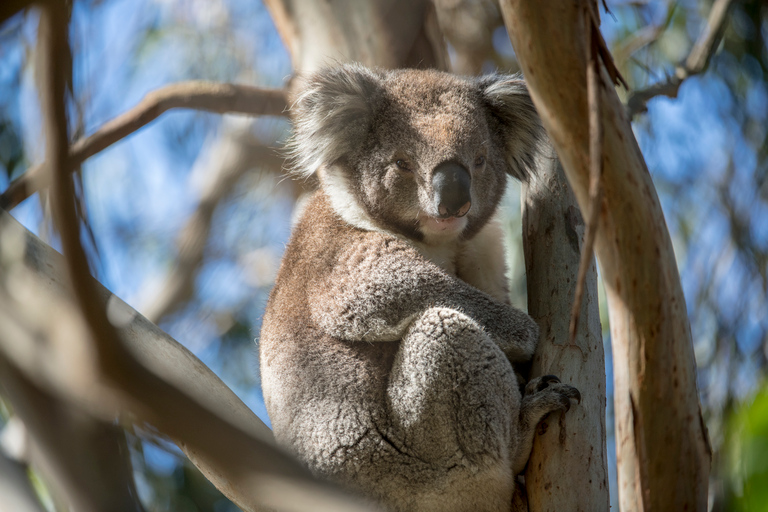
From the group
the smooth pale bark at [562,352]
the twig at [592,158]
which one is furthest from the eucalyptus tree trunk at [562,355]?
the twig at [592,158]

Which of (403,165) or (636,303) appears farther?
(403,165)

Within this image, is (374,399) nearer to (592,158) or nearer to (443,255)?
(443,255)

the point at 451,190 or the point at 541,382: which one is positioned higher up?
the point at 451,190

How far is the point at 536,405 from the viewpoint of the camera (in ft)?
8.10

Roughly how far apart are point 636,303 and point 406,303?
116cm

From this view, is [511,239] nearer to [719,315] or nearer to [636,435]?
[719,315]

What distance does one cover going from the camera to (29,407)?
1319 millimetres

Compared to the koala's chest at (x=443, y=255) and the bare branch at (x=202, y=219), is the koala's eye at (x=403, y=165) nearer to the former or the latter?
the koala's chest at (x=443, y=255)

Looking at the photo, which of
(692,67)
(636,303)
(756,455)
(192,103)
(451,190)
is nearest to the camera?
(756,455)

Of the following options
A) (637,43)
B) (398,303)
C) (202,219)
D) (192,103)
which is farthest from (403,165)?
(202,219)

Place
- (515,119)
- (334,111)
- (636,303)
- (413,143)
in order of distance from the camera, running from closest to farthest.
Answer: (636,303)
(413,143)
(334,111)
(515,119)

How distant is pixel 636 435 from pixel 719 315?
2208mm

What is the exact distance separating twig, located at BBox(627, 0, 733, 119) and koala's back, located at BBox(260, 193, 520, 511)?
58.4 inches

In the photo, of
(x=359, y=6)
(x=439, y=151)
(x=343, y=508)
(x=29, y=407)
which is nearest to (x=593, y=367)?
(x=439, y=151)
